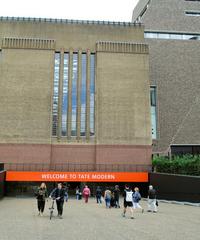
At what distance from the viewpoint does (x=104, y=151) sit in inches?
1567

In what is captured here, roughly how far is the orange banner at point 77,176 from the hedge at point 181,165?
9.30 feet

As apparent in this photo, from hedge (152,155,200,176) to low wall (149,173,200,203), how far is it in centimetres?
100

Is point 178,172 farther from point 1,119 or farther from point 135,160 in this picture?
point 1,119

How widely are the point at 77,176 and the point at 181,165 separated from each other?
12408mm

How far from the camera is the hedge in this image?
88.3ft

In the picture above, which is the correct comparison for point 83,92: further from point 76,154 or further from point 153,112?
point 153,112

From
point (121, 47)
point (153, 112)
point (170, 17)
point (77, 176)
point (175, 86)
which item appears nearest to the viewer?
point (77, 176)

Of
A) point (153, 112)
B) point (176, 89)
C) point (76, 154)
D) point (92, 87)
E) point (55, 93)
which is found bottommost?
point (76, 154)

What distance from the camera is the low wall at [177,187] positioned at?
24172mm

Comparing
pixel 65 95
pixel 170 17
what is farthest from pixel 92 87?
pixel 170 17

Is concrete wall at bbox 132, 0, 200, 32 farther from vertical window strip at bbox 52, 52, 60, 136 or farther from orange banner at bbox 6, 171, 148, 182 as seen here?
orange banner at bbox 6, 171, 148, 182

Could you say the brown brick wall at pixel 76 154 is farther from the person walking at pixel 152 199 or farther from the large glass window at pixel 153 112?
the person walking at pixel 152 199

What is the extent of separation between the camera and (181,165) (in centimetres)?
2889

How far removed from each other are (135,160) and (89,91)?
34.2 feet
